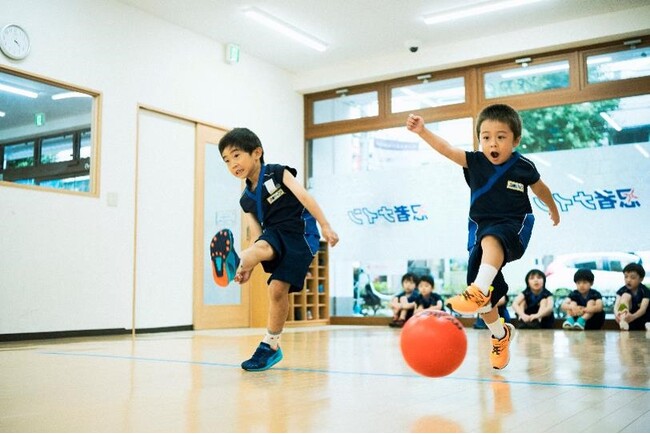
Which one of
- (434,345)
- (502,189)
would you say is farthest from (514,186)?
(434,345)

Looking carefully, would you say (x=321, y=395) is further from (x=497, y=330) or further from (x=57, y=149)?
(x=57, y=149)

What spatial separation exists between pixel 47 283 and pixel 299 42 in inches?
142

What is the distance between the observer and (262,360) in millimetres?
2484

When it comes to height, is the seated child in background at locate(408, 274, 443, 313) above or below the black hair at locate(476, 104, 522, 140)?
below

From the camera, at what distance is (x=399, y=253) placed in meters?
7.17

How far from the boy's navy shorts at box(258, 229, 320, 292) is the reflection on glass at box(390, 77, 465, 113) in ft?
16.1

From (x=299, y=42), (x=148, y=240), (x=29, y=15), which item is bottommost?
(x=148, y=240)

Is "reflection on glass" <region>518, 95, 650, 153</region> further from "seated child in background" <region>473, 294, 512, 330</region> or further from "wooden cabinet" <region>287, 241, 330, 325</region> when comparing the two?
"wooden cabinet" <region>287, 241, 330, 325</region>

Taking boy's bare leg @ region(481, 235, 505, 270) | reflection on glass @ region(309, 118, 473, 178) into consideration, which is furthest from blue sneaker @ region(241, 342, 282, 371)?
reflection on glass @ region(309, 118, 473, 178)

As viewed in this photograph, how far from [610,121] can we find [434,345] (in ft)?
17.0

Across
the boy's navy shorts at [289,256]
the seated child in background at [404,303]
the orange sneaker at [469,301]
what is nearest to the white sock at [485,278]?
the orange sneaker at [469,301]

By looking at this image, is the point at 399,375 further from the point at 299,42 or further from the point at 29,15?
the point at 299,42

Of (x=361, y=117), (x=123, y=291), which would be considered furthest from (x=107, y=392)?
(x=361, y=117)

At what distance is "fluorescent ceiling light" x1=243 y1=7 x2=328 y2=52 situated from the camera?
19.7 feet
